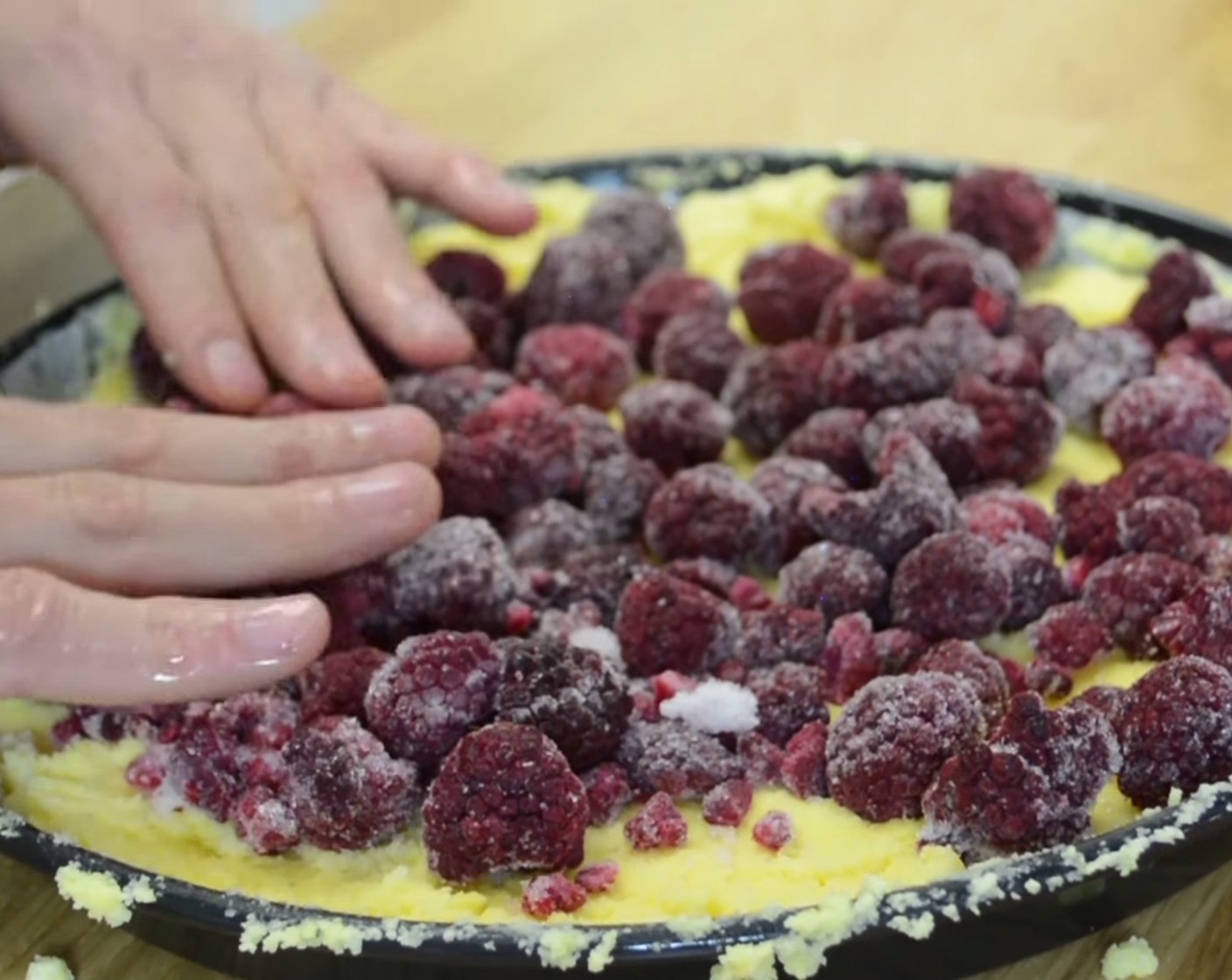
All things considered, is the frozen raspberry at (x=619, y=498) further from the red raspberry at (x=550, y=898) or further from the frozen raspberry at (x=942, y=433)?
the red raspberry at (x=550, y=898)

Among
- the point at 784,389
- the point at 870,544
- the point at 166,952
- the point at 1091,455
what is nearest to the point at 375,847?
the point at 166,952

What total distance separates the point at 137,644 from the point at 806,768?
38 cm

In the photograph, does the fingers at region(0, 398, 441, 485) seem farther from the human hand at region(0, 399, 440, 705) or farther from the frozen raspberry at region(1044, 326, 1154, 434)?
the frozen raspberry at region(1044, 326, 1154, 434)

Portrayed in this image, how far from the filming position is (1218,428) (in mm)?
1173

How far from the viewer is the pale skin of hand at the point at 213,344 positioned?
0.89 m

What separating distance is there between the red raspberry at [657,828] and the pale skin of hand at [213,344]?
211 millimetres

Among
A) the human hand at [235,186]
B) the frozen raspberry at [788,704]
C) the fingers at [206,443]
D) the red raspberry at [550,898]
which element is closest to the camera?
the red raspberry at [550,898]

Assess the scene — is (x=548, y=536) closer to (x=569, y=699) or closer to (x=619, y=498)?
(x=619, y=498)

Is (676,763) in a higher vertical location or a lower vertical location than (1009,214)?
lower

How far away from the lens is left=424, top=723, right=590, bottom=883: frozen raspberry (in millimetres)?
827

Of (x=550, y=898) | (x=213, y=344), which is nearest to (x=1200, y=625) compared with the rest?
(x=550, y=898)

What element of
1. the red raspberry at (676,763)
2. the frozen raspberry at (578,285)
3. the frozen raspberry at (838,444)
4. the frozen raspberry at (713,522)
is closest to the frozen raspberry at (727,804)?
the red raspberry at (676,763)

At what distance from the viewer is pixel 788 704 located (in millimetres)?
944

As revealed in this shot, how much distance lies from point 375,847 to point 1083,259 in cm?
91
